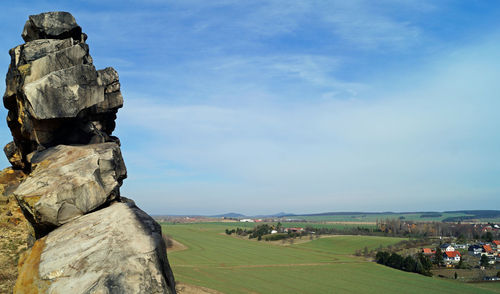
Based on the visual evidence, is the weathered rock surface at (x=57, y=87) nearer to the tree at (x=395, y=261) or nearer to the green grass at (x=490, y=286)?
the green grass at (x=490, y=286)

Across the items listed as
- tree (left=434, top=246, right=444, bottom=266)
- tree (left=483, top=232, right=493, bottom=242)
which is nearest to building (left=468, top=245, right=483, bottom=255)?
tree (left=434, top=246, right=444, bottom=266)

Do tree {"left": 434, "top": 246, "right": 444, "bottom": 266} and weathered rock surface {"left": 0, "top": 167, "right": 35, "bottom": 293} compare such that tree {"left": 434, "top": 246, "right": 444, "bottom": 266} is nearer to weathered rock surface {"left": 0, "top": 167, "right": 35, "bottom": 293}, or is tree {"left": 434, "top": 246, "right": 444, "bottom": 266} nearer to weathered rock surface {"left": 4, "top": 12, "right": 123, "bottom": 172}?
weathered rock surface {"left": 0, "top": 167, "right": 35, "bottom": 293}

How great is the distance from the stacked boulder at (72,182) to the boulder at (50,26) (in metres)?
0.04

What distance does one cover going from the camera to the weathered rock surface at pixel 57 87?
13.3m

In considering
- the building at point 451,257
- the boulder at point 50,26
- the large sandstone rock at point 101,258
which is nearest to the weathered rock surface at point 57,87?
the boulder at point 50,26

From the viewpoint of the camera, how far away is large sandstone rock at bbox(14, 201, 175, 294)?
348 inches

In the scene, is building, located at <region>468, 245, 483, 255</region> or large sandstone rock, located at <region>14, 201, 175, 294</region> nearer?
large sandstone rock, located at <region>14, 201, 175, 294</region>

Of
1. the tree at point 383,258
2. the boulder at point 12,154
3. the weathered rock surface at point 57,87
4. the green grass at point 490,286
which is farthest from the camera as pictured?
the tree at point 383,258

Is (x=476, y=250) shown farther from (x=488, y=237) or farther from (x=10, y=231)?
(x=10, y=231)

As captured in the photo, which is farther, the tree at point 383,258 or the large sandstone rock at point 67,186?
the tree at point 383,258

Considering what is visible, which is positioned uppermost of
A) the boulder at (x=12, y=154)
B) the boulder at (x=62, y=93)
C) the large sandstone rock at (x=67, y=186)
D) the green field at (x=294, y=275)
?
the boulder at (x=62, y=93)

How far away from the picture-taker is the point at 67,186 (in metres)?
11.4

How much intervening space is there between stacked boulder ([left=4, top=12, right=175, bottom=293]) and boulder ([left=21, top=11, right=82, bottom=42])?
4 cm

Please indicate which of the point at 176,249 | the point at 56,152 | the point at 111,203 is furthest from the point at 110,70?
the point at 176,249
